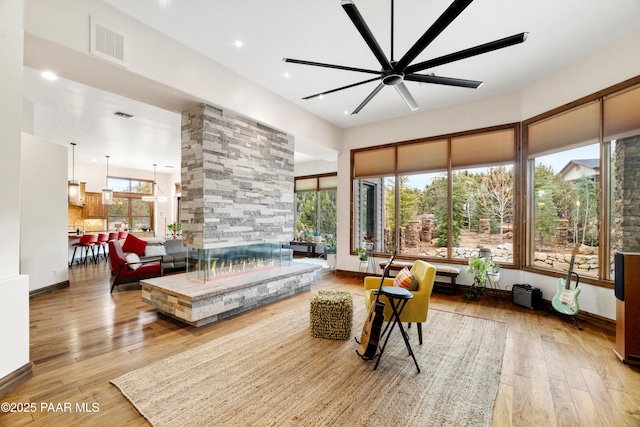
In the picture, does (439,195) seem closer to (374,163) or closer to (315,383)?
(374,163)

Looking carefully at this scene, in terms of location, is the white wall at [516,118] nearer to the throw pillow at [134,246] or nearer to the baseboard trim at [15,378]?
the throw pillow at [134,246]

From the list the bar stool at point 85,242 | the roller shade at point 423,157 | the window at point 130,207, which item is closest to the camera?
the roller shade at point 423,157

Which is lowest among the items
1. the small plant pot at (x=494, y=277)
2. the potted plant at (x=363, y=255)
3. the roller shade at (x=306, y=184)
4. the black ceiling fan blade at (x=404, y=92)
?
the small plant pot at (x=494, y=277)

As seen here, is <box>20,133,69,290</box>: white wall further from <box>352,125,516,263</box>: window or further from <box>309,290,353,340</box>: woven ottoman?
<box>352,125,516,263</box>: window

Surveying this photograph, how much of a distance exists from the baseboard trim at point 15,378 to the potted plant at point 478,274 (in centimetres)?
577

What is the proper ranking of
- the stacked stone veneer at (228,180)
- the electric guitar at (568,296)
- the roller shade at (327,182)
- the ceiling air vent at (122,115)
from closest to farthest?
the electric guitar at (568,296), the stacked stone veneer at (228,180), the ceiling air vent at (122,115), the roller shade at (327,182)

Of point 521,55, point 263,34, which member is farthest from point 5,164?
point 521,55

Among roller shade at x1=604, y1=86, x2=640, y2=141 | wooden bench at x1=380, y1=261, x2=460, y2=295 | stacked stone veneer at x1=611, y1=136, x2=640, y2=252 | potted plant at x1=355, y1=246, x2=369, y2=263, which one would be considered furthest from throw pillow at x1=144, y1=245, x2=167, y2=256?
roller shade at x1=604, y1=86, x2=640, y2=141

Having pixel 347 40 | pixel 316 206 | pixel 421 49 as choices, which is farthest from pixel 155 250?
pixel 421 49

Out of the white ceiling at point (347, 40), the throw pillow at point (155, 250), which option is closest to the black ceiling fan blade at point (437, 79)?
the white ceiling at point (347, 40)

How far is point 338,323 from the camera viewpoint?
3.23m

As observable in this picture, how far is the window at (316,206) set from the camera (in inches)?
382

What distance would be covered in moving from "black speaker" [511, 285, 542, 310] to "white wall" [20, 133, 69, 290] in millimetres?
8124

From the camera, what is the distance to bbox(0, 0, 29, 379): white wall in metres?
2.26
